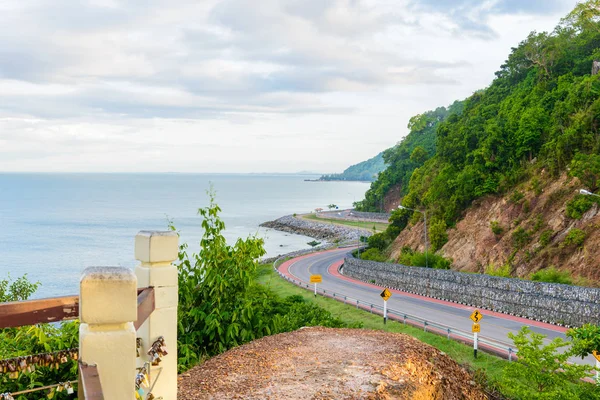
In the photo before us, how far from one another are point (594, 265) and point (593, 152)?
12.8 meters

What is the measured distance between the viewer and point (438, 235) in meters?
55.3

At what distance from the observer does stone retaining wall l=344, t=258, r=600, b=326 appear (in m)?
28.5

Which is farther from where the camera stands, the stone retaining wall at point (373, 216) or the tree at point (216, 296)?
the stone retaining wall at point (373, 216)

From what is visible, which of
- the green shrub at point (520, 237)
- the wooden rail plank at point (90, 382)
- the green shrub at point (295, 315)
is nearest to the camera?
the wooden rail plank at point (90, 382)

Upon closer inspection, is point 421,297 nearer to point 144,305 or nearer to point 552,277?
point 552,277

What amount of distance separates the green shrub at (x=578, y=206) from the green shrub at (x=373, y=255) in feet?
71.2

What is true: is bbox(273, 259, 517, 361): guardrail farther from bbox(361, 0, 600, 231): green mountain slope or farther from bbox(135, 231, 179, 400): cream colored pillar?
bbox(361, 0, 600, 231): green mountain slope

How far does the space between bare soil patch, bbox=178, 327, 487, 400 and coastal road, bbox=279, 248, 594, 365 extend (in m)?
13.6

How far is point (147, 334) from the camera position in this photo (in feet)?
16.3

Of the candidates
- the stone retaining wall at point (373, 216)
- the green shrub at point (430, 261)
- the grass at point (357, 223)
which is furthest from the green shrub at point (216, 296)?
the stone retaining wall at point (373, 216)

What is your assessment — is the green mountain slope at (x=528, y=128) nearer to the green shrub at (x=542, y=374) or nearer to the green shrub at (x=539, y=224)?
the green shrub at (x=539, y=224)

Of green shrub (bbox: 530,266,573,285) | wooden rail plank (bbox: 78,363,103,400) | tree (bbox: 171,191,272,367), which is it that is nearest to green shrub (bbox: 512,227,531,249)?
green shrub (bbox: 530,266,573,285)

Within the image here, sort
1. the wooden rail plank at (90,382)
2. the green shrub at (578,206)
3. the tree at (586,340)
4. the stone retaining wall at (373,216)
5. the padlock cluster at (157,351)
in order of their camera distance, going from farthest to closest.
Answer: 1. the stone retaining wall at (373,216)
2. the green shrub at (578,206)
3. the tree at (586,340)
4. the padlock cluster at (157,351)
5. the wooden rail plank at (90,382)

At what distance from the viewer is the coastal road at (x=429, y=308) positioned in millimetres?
28594
